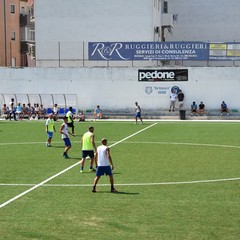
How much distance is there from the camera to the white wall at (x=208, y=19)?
69188 millimetres

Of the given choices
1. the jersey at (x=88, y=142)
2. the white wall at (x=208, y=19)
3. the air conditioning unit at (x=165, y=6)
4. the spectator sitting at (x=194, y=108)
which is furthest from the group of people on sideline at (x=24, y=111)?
the jersey at (x=88, y=142)

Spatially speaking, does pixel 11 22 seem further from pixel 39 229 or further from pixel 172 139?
pixel 39 229

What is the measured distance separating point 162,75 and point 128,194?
129ft

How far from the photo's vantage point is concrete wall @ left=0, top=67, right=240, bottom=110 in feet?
178

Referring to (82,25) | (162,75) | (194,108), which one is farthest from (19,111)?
(194,108)

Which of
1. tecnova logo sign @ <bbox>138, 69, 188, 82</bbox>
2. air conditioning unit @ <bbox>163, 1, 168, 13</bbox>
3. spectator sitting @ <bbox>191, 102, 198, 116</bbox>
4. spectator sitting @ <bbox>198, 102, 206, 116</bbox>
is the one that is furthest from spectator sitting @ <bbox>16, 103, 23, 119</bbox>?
air conditioning unit @ <bbox>163, 1, 168, 13</bbox>

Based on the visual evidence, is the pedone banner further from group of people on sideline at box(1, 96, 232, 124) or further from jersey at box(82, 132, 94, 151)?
jersey at box(82, 132, 94, 151)

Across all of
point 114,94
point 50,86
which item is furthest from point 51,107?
point 114,94

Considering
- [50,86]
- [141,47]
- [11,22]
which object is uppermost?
[11,22]

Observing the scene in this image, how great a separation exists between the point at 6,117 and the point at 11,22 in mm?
28048

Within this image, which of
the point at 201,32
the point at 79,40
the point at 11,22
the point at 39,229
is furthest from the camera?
the point at 11,22

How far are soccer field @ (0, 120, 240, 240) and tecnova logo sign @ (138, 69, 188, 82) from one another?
83.6ft

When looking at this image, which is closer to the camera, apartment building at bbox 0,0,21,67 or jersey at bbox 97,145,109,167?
jersey at bbox 97,145,109,167

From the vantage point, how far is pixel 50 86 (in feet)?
186
